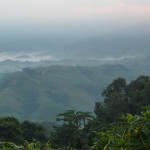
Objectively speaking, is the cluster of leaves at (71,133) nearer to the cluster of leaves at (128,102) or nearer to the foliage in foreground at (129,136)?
the cluster of leaves at (128,102)

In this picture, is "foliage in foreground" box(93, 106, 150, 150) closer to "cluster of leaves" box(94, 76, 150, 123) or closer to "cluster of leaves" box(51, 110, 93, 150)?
"cluster of leaves" box(51, 110, 93, 150)

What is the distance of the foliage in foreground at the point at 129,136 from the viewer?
3.78 meters

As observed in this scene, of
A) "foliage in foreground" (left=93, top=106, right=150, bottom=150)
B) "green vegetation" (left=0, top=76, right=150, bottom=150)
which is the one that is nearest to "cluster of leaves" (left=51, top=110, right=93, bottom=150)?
"green vegetation" (left=0, top=76, right=150, bottom=150)

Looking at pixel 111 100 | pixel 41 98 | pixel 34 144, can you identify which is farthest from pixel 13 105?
pixel 34 144

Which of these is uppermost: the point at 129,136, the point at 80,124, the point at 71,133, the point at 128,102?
the point at 128,102

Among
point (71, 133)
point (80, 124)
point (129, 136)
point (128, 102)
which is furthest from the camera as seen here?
point (128, 102)

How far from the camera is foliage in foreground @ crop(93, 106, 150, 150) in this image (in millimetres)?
3783

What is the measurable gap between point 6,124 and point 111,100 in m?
14.5

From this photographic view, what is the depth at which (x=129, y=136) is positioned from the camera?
3850mm

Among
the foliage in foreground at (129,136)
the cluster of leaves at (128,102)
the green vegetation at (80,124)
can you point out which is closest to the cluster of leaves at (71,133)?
the green vegetation at (80,124)

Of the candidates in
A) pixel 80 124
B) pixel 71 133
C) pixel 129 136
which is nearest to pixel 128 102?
pixel 80 124

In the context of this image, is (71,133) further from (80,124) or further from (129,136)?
(129,136)

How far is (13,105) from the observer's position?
179 metres

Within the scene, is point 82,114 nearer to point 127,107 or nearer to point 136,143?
point 127,107
